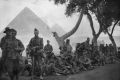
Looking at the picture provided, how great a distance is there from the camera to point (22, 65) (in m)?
9.30

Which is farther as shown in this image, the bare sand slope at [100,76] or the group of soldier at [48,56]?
the bare sand slope at [100,76]

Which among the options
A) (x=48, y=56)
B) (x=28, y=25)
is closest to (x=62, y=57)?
(x=48, y=56)

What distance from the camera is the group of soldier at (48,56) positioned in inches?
372

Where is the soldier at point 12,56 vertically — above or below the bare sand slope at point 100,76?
above

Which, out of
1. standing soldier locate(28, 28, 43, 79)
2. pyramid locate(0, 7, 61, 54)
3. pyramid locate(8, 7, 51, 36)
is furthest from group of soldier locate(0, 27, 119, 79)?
pyramid locate(8, 7, 51, 36)

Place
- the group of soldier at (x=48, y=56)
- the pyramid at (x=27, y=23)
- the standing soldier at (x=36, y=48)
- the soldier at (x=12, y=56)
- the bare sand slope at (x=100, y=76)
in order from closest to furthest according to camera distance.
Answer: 1. the soldier at (x=12, y=56)
2. the group of soldier at (x=48, y=56)
3. the bare sand slope at (x=100, y=76)
4. the standing soldier at (x=36, y=48)
5. the pyramid at (x=27, y=23)

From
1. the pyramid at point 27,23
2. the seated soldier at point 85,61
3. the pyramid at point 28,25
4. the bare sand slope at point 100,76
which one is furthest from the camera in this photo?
the pyramid at point 27,23

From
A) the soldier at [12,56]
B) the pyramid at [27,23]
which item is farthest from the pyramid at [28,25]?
the soldier at [12,56]

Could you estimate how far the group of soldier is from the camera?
31.0 feet

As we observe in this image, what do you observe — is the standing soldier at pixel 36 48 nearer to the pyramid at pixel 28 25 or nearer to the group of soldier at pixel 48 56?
the group of soldier at pixel 48 56

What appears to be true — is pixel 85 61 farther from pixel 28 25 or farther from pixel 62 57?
pixel 28 25

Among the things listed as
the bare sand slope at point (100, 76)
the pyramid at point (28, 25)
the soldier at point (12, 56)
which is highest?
the pyramid at point (28, 25)

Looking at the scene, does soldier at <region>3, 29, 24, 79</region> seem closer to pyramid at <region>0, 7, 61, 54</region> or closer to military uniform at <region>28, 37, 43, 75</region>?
military uniform at <region>28, 37, 43, 75</region>

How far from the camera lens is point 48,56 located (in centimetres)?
1645
